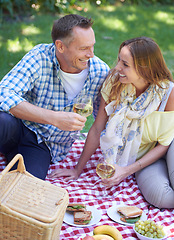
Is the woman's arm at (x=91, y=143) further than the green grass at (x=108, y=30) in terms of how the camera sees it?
No

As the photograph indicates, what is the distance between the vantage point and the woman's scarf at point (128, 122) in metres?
3.19

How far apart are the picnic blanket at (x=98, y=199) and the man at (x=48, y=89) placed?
245 mm

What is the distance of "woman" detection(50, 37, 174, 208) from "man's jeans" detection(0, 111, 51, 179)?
22 cm

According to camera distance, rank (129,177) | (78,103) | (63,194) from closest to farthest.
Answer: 1. (63,194)
2. (78,103)
3. (129,177)

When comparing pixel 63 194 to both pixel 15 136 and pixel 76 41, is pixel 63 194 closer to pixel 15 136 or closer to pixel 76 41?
pixel 15 136

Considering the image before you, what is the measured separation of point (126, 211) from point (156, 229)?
0.99 ft

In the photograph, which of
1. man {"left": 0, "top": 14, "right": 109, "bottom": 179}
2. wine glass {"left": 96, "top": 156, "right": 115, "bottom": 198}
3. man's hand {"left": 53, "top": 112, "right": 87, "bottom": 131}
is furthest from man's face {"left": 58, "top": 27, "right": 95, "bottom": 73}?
wine glass {"left": 96, "top": 156, "right": 115, "bottom": 198}

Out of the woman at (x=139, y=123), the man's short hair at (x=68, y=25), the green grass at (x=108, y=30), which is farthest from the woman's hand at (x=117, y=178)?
the green grass at (x=108, y=30)

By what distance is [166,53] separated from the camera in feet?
23.2

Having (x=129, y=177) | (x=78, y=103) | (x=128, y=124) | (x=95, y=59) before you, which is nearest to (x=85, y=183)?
(x=129, y=177)

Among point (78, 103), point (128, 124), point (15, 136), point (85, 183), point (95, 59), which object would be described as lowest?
point (85, 183)

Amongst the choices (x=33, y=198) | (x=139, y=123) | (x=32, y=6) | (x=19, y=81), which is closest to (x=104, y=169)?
(x=139, y=123)

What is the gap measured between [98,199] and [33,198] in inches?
37.5

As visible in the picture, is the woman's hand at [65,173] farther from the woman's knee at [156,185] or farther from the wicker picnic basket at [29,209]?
the wicker picnic basket at [29,209]
